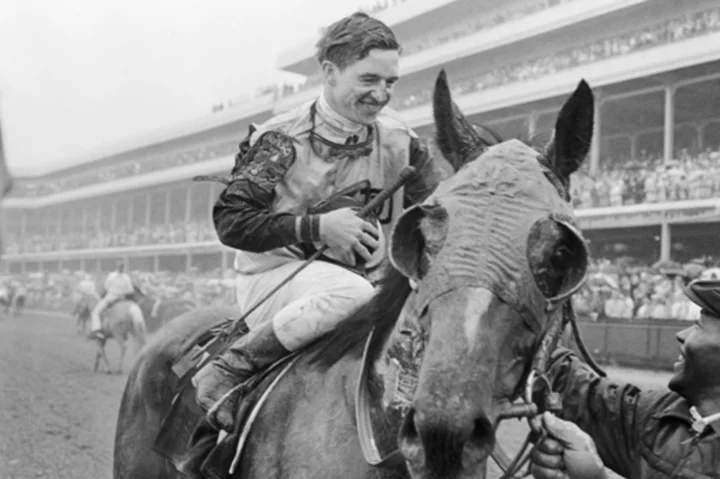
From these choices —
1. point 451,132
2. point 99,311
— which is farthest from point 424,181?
point 99,311

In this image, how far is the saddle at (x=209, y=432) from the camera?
7.93ft

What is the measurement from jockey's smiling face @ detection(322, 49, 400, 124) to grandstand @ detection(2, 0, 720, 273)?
832 centimetres

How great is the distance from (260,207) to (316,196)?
19 centimetres

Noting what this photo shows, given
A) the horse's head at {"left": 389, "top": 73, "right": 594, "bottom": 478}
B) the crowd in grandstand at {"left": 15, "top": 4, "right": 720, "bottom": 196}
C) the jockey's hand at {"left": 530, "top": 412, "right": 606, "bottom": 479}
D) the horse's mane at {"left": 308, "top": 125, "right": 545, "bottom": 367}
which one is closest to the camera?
the horse's head at {"left": 389, "top": 73, "right": 594, "bottom": 478}

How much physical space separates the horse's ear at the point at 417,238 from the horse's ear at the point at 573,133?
330 millimetres

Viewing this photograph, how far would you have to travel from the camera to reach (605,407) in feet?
8.97

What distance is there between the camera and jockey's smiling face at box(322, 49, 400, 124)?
2.58m

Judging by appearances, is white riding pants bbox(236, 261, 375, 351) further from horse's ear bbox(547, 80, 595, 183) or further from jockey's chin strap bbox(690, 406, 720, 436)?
jockey's chin strap bbox(690, 406, 720, 436)

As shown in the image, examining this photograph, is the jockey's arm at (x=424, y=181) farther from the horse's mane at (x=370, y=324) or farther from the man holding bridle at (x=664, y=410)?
the man holding bridle at (x=664, y=410)

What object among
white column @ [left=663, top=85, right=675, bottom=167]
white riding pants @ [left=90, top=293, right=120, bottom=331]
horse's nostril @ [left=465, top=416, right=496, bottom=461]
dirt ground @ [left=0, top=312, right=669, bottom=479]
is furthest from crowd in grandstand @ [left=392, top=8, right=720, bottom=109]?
horse's nostril @ [left=465, top=416, right=496, bottom=461]

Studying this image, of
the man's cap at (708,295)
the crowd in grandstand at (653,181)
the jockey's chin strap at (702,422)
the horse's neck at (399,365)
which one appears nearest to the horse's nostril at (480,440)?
the horse's neck at (399,365)

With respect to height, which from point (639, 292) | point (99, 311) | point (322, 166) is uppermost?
point (322, 166)

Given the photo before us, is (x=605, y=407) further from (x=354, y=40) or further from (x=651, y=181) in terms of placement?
(x=651, y=181)

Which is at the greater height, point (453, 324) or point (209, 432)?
point (453, 324)
